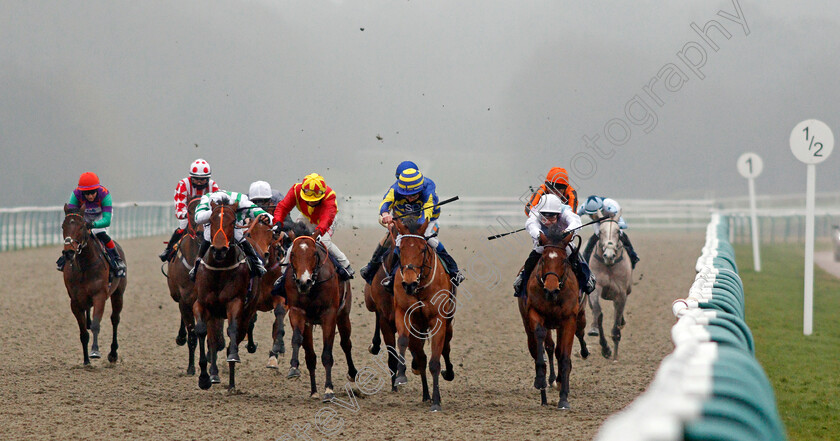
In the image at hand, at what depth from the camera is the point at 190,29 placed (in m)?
→ 80.0

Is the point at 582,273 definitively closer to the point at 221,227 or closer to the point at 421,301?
the point at 421,301

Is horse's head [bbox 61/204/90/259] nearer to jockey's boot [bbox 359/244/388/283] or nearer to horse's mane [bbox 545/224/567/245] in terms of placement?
jockey's boot [bbox 359/244/388/283]

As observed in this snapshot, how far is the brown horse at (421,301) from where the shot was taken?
7.84 metres

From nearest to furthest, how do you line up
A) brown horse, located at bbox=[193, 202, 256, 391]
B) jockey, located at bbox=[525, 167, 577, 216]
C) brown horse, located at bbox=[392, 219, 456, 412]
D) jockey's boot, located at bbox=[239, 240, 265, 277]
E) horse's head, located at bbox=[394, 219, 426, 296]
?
horse's head, located at bbox=[394, 219, 426, 296]
brown horse, located at bbox=[392, 219, 456, 412]
brown horse, located at bbox=[193, 202, 256, 391]
jockey, located at bbox=[525, 167, 577, 216]
jockey's boot, located at bbox=[239, 240, 265, 277]

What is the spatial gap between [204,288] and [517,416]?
3277mm

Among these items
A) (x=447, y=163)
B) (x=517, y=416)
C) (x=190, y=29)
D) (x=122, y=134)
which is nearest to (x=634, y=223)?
(x=447, y=163)

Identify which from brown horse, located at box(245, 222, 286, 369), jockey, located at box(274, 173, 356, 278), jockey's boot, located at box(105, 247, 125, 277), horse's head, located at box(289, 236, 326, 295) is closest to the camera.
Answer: horse's head, located at box(289, 236, 326, 295)

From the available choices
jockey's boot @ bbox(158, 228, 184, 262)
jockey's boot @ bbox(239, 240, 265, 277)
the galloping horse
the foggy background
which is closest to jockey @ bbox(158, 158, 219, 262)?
jockey's boot @ bbox(158, 228, 184, 262)

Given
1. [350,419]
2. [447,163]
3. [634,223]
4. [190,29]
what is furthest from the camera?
[190,29]

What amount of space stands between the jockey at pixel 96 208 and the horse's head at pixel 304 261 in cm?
341

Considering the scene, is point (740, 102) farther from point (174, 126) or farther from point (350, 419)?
point (350, 419)

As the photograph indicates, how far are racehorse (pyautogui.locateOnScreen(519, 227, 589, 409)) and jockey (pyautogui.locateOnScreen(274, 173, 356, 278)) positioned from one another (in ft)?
6.17

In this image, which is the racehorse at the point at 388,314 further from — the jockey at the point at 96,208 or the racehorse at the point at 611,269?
the jockey at the point at 96,208

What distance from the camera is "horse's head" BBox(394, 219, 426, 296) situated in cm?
773
